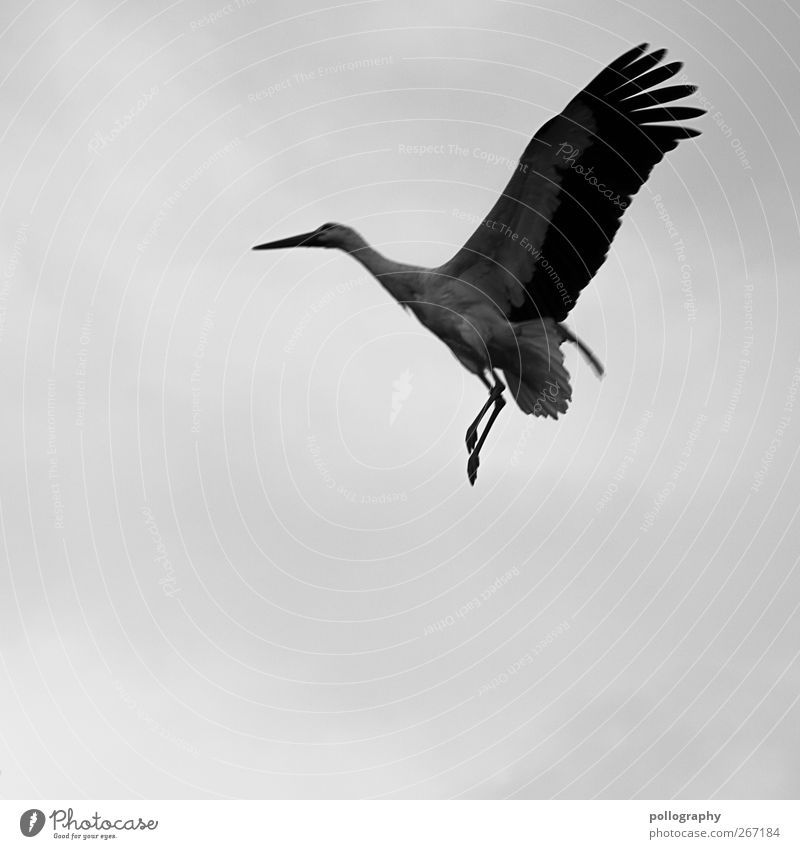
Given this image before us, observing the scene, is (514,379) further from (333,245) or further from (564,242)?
(333,245)

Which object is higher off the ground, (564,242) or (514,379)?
(564,242)

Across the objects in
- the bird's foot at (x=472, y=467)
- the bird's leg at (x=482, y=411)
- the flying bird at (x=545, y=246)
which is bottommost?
the bird's foot at (x=472, y=467)

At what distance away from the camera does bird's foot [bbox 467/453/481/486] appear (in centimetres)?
1285

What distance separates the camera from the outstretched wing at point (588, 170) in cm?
1234

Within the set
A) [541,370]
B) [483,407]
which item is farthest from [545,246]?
[483,407]

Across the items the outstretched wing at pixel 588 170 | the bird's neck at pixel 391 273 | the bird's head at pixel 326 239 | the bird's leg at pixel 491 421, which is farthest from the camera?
the bird's head at pixel 326 239

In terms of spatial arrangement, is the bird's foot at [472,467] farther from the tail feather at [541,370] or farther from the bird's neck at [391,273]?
the bird's neck at [391,273]

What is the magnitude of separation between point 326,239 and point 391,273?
1119 mm

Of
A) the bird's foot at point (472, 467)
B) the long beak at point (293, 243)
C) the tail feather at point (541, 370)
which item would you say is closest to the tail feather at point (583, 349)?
the tail feather at point (541, 370)

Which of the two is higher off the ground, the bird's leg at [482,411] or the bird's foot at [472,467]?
the bird's leg at [482,411]

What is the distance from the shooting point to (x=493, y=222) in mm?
12586
